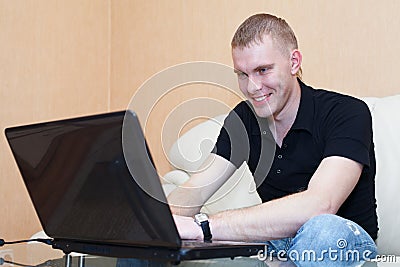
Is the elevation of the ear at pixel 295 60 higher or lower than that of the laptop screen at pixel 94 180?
higher

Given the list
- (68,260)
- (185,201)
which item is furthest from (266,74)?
(68,260)

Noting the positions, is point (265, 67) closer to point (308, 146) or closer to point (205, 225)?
point (308, 146)

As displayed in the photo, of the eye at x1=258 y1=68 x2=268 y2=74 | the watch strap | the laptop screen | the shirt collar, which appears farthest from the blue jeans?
the eye at x1=258 y1=68 x2=268 y2=74

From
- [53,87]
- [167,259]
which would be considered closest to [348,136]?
[167,259]

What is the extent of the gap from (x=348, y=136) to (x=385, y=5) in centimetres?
74

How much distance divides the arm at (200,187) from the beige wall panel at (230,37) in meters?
0.60

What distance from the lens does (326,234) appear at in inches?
46.3

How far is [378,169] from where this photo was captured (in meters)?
1.70

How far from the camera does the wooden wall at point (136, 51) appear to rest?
6.72 ft

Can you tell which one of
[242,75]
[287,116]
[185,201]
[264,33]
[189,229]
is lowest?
[185,201]

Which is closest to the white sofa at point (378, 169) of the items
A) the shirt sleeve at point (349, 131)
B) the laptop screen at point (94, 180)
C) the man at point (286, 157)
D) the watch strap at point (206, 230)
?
the man at point (286, 157)

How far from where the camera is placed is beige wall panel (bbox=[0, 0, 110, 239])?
2332mm

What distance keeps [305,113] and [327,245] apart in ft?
1.77

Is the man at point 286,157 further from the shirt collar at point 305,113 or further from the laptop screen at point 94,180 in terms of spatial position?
the laptop screen at point 94,180
